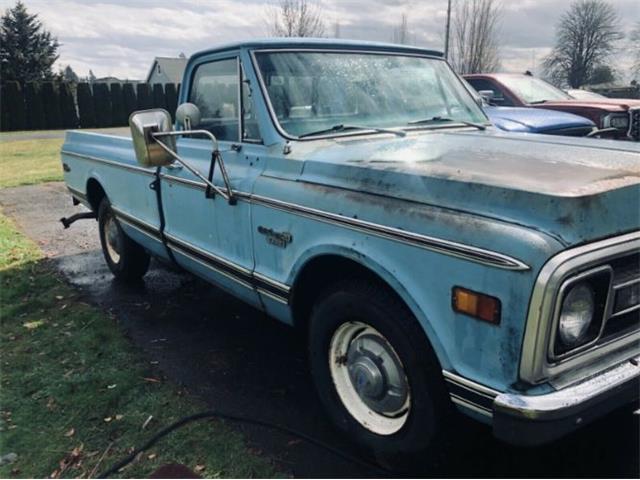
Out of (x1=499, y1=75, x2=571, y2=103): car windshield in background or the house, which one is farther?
the house

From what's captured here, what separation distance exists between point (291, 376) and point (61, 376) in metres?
1.48

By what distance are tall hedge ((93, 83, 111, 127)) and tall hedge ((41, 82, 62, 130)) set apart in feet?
5.96

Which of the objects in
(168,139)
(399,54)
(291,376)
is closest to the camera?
(168,139)

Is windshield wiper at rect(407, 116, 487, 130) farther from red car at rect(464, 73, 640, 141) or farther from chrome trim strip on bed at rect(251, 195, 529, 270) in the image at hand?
red car at rect(464, 73, 640, 141)

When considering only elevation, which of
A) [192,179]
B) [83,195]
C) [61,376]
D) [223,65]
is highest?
[223,65]

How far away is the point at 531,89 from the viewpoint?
884 cm

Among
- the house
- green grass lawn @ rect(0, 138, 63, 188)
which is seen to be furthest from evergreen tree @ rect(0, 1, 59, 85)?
green grass lawn @ rect(0, 138, 63, 188)

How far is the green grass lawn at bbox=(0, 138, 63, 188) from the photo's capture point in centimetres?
1223

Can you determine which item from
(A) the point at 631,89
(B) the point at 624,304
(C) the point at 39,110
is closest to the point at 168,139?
(B) the point at 624,304

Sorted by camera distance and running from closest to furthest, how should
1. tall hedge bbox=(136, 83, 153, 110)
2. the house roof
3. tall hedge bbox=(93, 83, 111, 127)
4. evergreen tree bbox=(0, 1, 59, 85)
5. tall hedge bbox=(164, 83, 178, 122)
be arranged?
tall hedge bbox=(93, 83, 111, 127) < tall hedge bbox=(164, 83, 178, 122) < tall hedge bbox=(136, 83, 153, 110) < evergreen tree bbox=(0, 1, 59, 85) < the house roof

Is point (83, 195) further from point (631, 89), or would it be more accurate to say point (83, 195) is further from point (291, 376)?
point (631, 89)

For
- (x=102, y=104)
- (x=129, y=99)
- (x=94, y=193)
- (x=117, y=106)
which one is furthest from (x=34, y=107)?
(x=94, y=193)

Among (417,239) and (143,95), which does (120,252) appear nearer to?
(417,239)

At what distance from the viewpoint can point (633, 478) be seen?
7.98 ft
